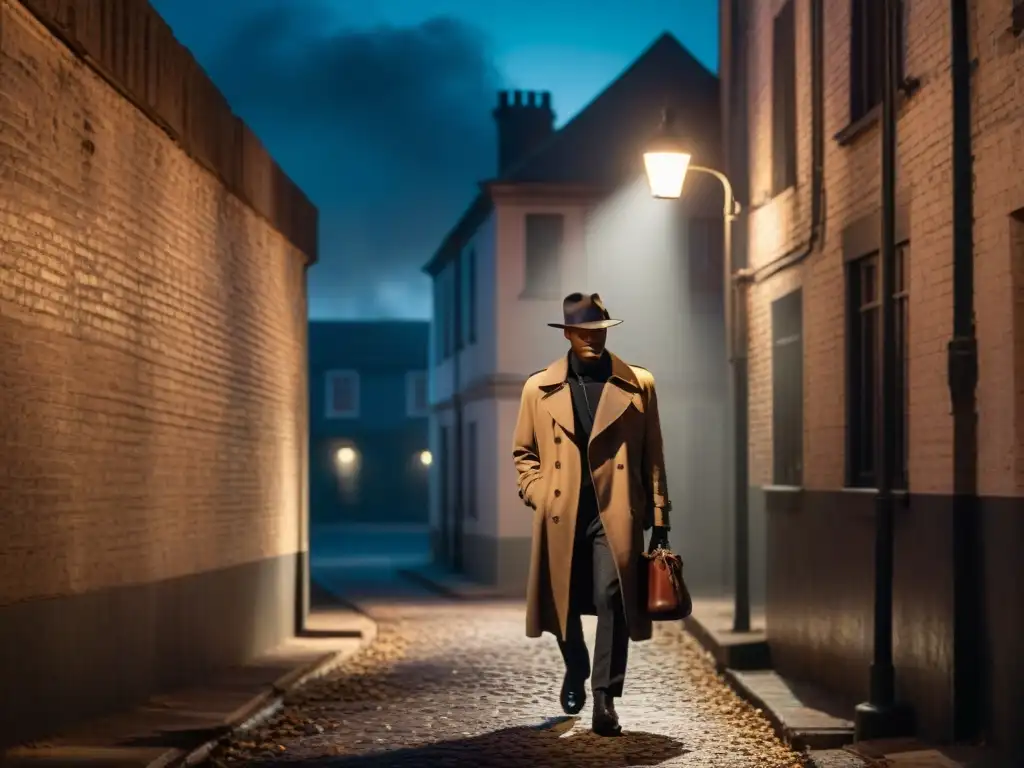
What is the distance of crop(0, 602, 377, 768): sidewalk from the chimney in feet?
63.7

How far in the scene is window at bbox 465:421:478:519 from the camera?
94.1ft

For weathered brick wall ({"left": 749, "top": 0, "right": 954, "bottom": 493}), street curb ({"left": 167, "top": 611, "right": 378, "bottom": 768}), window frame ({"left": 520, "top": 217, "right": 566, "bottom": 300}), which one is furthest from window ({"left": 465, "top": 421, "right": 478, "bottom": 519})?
weathered brick wall ({"left": 749, "top": 0, "right": 954, "bottom": 493})

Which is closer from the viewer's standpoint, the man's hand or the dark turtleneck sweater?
the man's hand

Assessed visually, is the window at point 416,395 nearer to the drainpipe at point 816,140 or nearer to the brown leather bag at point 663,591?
the drainpipe at point 816,140

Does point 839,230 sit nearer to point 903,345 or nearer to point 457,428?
point 903,345

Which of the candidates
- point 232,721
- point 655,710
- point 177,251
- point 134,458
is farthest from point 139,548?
point 655,710

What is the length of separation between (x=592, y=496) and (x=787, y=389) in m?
4.94

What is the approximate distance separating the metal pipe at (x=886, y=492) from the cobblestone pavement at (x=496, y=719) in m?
0.57

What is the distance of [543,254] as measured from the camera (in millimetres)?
25609

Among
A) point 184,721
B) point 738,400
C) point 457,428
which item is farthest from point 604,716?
point 457,428

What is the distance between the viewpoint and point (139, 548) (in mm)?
9922

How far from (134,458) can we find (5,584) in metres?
2.32

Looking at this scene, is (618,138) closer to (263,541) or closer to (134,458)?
(263,541)

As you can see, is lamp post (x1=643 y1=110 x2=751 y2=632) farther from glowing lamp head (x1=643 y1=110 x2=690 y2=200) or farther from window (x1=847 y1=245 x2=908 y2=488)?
window (x1=847 y1=245 x2=908 y2=488)
